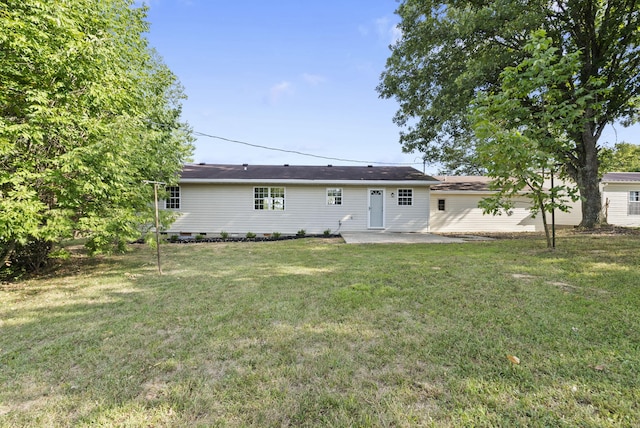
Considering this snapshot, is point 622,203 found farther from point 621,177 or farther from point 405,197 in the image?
point 405,197

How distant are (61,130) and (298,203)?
28.3 ft

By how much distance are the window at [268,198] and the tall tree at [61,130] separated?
21.7 feet

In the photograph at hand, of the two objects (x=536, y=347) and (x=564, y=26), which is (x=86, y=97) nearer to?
(x=536, y=347)

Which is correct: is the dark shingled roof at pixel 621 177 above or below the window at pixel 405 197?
above

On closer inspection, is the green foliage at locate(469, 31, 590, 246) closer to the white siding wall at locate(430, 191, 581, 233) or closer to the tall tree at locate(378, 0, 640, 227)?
the tall tree at locate(378, 0, 640, 227)

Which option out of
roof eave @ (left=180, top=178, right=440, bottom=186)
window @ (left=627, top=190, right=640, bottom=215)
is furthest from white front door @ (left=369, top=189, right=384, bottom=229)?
window @ (left=627, top=190, right=640, bottom=215)

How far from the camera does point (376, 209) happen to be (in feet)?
41.0

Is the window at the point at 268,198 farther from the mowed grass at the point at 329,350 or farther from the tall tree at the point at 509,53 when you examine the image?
the mowed grass at the point at 329,350

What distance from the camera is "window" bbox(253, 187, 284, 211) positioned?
12.3 meters

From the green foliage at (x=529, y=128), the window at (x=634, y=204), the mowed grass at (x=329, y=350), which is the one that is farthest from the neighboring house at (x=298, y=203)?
the window at (x=634, y=204)

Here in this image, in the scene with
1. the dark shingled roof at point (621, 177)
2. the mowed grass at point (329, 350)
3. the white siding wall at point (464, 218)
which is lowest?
the mowed grass at point (329, 350)

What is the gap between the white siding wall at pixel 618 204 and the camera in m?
15.0

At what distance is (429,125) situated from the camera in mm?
12117

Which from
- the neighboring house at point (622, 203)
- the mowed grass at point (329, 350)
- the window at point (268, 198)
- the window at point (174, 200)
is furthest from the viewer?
the neighboring house at point (622, 203)
